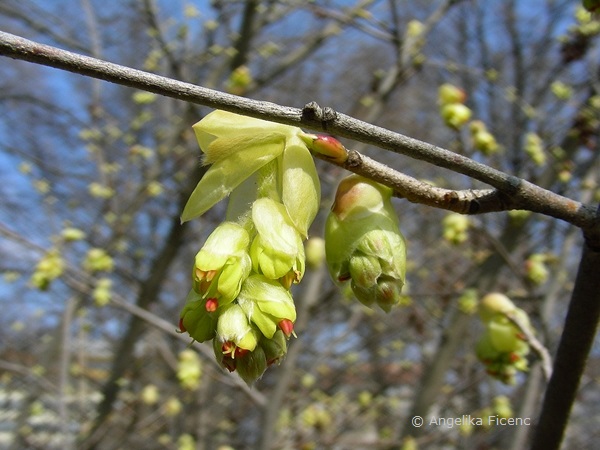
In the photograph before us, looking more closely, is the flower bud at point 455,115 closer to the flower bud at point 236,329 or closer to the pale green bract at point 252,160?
the pale green bract at point 252,160

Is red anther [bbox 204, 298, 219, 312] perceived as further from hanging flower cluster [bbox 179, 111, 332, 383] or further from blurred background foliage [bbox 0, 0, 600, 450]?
blurred background foliage [bbox 0, 0, 600, 450]

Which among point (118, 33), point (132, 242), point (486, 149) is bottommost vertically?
point (132, 242)

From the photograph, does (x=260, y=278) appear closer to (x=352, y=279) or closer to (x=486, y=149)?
(x=352, y=279)

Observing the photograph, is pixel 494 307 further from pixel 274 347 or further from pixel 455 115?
pixel 455 115

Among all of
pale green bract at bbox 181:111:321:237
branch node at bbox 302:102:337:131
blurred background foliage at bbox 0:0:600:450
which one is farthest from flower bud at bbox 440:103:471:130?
branch node at bbox 302:102:337:131

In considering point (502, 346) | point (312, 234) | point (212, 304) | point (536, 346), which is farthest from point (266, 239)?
point (312, 234)

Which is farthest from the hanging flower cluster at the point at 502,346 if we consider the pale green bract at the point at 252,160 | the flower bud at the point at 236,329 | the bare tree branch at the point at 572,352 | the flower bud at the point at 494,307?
the flower bud at the point at 236,329

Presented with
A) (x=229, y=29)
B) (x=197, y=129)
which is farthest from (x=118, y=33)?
(x=197, y=129)
